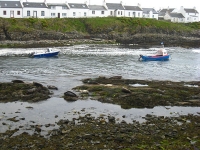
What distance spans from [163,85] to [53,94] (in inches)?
432

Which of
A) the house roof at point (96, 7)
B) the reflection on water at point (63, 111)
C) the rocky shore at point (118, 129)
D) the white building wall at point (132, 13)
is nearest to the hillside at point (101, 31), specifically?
the house roof at point (96, 7)

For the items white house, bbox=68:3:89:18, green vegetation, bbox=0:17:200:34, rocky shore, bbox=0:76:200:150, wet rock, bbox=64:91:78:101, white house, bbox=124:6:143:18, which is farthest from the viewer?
white house, bbox=124:6:143:18

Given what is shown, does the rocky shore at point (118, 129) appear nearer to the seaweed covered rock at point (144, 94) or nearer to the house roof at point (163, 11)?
the seaweed covered rock at point (144, 94)

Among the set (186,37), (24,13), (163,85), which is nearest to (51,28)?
(24,13)

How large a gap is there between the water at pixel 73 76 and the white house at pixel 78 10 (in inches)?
1814

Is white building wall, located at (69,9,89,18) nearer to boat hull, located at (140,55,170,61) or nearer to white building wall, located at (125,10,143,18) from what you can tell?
white building wall, located at (125,10,143,18)

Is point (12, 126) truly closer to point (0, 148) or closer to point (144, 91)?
point (0, 148)

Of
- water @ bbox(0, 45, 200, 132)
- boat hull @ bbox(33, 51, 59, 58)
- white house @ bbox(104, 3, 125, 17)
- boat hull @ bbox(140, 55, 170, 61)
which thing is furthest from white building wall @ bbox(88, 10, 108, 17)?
boat hull @ bbox(140, 55, 170, 61)

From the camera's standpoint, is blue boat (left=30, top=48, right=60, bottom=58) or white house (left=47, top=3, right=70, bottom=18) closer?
blue boat (left=30, top=48, right=60, bottom=58)

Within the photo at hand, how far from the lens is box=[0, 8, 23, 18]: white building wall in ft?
297

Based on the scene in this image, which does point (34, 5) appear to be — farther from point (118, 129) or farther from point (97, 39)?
point (118, 129)

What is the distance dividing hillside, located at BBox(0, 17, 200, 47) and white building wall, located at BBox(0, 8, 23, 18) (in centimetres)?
795

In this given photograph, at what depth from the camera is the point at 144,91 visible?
1009 inches

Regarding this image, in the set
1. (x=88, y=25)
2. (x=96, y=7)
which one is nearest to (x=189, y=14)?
(x=96, y=7)
